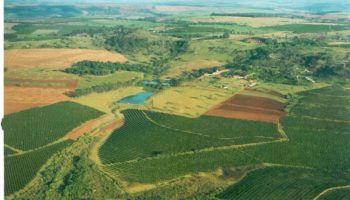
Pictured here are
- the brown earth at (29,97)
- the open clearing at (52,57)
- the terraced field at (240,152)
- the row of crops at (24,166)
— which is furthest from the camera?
the open clearing at (52,57)

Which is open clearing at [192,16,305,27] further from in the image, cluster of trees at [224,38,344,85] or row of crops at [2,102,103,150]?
row of crops at [2,102,103,150]

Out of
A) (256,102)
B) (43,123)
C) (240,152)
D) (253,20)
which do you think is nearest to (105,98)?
(43,123)

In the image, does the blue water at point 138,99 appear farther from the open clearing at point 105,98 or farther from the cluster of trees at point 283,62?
the cluster of trees at point 283,62

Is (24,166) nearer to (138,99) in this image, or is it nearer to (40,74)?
(138,99)

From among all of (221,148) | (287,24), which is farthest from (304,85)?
(287,24)

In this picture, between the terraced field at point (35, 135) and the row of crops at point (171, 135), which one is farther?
the row of crops at point (171, 135)

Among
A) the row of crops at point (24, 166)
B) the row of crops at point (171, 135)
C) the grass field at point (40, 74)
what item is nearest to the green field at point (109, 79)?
the grass field at point (40, 74)
